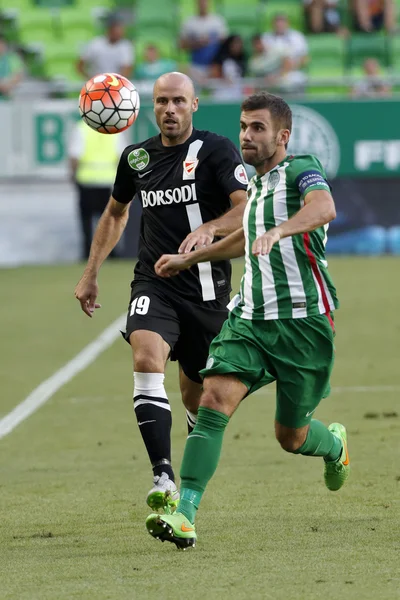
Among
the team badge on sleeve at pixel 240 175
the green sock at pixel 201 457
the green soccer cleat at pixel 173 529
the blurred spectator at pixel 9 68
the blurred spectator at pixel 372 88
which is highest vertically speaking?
the team badge on sleeve at pixel 240 175

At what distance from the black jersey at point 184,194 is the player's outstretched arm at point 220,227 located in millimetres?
105

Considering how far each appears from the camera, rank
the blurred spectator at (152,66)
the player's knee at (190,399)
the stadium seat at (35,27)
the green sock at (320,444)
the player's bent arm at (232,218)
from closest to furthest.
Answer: the green sock at (320,444)
the player's bent arm at (232,218)
the player's knee at (190,399)
the blurred spectator at (152,66)
the stadium seat at (35,27)

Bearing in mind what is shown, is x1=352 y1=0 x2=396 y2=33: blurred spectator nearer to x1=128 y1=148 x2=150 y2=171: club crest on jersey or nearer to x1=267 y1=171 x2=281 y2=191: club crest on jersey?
x1=128 y1=148 x2=150 y2=171: club crest on jersey

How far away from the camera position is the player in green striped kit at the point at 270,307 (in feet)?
17.9

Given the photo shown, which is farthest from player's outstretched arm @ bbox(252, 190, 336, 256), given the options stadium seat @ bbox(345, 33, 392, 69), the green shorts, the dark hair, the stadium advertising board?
stadium seat @ bbox(345, 33, 392, 69)

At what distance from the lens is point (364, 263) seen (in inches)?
754

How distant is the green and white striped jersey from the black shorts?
74 centimetres

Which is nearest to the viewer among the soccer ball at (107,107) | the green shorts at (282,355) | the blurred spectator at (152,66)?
the green shorts at (282,355)

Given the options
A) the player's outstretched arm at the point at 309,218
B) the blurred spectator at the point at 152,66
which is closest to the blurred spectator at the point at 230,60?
the blurred spectator at the point at 152,66

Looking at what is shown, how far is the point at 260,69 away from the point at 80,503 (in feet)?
51.6

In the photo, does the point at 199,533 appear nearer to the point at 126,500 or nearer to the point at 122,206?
the point at 126,500

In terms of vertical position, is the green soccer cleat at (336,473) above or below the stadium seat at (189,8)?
below

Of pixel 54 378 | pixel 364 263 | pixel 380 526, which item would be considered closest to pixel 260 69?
pixel 364 263

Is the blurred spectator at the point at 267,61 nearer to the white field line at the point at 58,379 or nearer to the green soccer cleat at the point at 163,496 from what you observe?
the white field line at the point at 58,379
